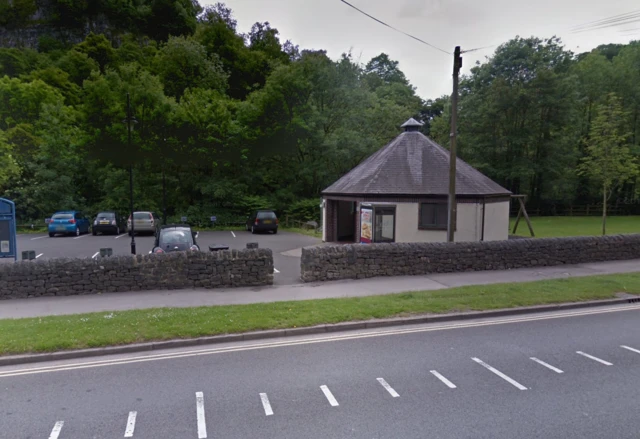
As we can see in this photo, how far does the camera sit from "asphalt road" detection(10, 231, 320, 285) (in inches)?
695

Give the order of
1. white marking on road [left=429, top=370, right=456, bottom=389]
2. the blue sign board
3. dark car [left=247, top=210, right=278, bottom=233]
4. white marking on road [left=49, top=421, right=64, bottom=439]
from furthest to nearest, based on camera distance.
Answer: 1. dark car [left=247, top=210, right=278, bottom=233]
2. the blue sign board
3. white marking on road [left=429, top=370, right=456, bottom=389]
4. white marking on road [left=49, top=421, right=64, bottom=439]

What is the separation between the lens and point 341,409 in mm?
5523

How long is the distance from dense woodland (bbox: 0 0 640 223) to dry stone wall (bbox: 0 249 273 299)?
22.6 metres

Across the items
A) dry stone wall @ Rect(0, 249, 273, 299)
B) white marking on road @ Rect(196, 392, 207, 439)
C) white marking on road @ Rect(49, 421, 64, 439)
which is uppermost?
dry stone wall @ Rect(0, 249, 273, 299)

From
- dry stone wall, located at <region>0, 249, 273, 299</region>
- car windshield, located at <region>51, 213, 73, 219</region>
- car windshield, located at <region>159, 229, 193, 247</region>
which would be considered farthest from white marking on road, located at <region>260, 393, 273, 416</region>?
car windshield, located at <region>51, 213, 73, 219</region>

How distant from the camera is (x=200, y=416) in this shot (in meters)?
5.39

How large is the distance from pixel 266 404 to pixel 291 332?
298 cm

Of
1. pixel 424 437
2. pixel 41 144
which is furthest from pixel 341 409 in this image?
pixel 41 144

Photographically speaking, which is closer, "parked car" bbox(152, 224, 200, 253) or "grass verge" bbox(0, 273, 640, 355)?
"grass verge" bbox(0, 273, 640, 355)

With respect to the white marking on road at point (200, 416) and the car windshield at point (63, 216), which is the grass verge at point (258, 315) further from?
the car windshield at point (63, 216)

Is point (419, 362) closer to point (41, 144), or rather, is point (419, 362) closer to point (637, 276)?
point (637, 276)

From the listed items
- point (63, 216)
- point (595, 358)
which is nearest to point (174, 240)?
point (595, 358)

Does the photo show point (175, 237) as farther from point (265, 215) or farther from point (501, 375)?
point (265, 215)

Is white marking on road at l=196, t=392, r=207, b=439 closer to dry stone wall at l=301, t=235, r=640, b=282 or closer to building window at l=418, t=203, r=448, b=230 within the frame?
dry stone wall at l=301, t=235, r=640, b=282
